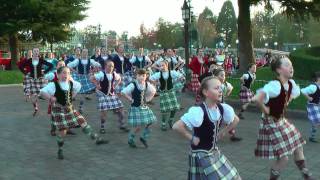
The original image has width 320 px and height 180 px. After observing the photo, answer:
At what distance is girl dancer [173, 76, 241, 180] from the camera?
16.3 ft

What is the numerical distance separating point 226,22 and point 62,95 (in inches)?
4771

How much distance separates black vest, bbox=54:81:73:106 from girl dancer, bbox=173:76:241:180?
4.03 meters

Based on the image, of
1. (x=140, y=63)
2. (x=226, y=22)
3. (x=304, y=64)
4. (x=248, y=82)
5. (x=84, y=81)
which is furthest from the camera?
(x=226, y=22)

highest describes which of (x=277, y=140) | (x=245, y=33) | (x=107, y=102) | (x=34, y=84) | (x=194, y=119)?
(x=245, y=33)

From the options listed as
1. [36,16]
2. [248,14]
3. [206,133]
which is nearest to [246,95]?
[206,133]

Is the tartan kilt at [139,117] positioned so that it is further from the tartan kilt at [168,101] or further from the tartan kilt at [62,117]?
the tartan kilt at [168,101]

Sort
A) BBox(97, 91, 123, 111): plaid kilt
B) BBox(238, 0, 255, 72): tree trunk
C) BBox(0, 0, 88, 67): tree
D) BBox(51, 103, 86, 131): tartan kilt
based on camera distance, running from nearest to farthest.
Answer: BBox(51, 103, 86, 131): tartan kilt, BBox(97, 91, 123, 111): plaid kilt, BBox(238, 0, 255, 72): tree trunk, BBox(0, 0, 88, 67): tree

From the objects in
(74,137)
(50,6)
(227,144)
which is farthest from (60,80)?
(50,6)

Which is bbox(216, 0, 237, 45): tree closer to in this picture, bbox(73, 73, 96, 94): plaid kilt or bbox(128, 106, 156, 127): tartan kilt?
bbox(73, 73, 96, 94): plaid kilt

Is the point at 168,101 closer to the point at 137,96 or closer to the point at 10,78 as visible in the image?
the point at 137,96

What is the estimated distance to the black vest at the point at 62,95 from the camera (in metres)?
8.56

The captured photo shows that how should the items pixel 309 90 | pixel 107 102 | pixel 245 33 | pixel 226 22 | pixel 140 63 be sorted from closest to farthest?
pixel 309 90
pixel 107 102
pixel 140 63
pixel 245 33
pixel 226 22

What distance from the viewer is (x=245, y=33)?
22922 millimetres

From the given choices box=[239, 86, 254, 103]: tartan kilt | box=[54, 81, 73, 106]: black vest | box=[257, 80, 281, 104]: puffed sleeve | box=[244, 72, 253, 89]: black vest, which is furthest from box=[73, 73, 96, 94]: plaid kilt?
box=[257, 80, 281, 104]: puffed sleeve
